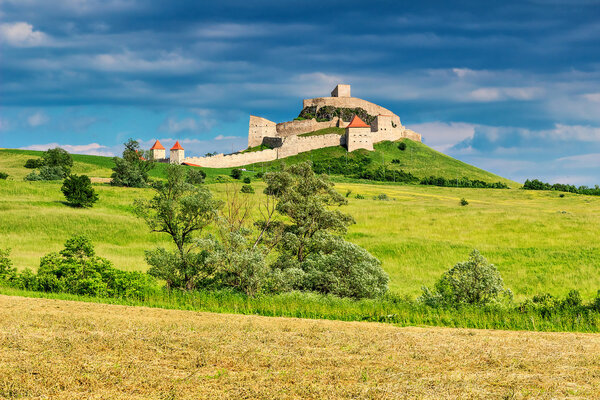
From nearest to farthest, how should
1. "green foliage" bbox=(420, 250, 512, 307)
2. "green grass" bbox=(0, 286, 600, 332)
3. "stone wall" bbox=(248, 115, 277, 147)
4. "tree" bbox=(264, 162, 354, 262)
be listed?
"green grass" bbox=(0, 286, 600, 332)
"green foliage" bbox=(420, 250, 512, 307)
"tree" bbox=(264, 162, 354, 262)
"stone wall" bbox=(248, 115, 277, 147)

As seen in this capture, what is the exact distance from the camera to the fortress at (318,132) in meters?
134

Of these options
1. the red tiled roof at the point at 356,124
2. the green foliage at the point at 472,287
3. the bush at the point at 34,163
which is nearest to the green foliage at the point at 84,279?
the green foliage at the point at 472,287

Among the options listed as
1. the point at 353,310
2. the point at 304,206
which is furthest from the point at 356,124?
the point at 353,310

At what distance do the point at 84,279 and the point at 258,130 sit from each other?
134 m

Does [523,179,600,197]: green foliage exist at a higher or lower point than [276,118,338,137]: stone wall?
lower

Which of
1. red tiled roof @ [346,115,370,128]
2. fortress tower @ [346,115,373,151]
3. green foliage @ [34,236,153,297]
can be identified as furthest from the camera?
red tiled roof @ [346,115,370,128]

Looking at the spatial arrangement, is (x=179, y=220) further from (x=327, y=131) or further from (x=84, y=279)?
(x=327, y=131)

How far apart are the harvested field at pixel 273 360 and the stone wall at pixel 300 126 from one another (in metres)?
140

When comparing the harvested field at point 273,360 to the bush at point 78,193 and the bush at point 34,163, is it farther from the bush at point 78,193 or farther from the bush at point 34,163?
the bush at point 34,163

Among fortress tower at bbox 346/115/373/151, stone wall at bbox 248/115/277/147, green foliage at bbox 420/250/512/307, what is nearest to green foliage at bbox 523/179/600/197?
fortress tower at bbox 346/115/373/151

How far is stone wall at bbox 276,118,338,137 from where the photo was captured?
6004 inches

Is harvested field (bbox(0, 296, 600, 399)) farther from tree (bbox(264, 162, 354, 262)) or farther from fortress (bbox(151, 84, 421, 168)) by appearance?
fortress (bbox(151, 84, 421, 168))

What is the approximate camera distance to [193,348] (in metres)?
11.9

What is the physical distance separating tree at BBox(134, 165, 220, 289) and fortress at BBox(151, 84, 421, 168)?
332 feet
